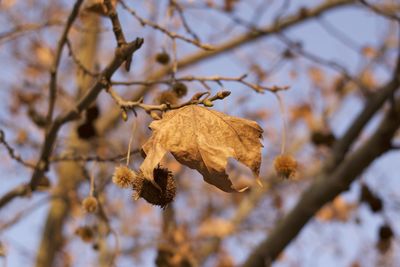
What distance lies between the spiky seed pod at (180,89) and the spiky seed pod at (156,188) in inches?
30.4

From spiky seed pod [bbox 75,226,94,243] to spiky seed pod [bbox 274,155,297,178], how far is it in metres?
1.35

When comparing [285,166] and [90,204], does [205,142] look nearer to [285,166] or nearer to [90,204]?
[285,166]

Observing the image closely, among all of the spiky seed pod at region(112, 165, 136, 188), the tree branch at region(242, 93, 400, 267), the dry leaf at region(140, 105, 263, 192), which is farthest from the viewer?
the tree branch at region(242, 93, 400, 267)

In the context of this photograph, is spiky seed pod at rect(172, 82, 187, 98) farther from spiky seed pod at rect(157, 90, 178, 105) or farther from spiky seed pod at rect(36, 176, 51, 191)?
spiky seed pod at rect(36, 176, 51, 191)

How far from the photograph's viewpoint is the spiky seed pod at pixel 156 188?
64.5 inches

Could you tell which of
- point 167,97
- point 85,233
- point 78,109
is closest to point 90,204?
point 78,109

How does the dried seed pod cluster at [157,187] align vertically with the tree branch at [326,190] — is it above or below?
above

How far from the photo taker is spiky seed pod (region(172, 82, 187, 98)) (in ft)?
7.93

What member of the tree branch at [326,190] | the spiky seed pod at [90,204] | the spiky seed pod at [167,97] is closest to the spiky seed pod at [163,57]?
the spiky seed pod at [167,97]

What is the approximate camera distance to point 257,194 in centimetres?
845

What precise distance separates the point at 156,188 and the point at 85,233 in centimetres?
166

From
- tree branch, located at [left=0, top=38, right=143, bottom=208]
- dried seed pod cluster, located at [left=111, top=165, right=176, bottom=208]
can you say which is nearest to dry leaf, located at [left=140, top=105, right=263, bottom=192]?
dried seed pod cluster, located at [left=111, top=165, right=176, bottom=208]

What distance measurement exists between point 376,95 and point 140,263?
659cm

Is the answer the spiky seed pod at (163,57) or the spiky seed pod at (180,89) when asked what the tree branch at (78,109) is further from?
the spiky seed pod at (163,57)
